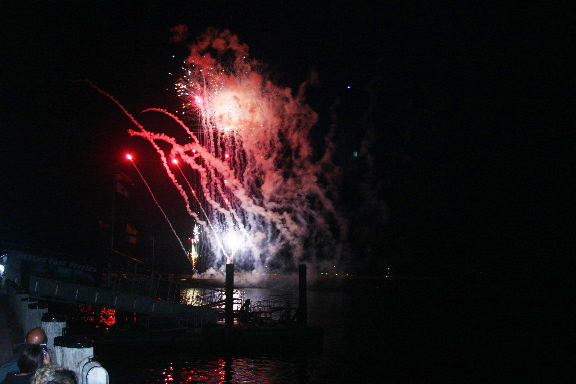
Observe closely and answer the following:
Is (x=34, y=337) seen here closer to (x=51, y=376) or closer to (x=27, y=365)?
(x=27, y=365)

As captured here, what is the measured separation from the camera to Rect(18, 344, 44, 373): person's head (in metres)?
4.90

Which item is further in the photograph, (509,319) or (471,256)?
(471,256)

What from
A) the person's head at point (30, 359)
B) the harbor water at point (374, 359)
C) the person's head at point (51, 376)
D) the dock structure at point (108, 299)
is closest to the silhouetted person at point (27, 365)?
the person's head at point (30, 359)

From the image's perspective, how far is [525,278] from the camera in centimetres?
18662

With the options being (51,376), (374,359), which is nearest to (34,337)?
(51,376)

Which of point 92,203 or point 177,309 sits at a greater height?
point 92,203

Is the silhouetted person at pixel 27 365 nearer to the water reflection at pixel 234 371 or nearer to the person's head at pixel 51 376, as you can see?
the person's head at pixel 51 376

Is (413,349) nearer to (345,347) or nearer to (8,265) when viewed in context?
(345,347)

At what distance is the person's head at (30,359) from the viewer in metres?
4.90

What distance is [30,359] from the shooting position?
4938mm

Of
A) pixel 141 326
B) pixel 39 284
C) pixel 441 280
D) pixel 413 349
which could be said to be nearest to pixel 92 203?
pixel 141 326

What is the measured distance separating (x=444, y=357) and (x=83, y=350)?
30.4 m

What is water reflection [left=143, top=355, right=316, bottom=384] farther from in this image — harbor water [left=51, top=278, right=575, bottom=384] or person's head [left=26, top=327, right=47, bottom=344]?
person's head [left=26, top=327, right=47, bottom=344]

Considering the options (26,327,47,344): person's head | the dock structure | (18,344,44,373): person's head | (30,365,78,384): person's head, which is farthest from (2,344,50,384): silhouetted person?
the dock structure
